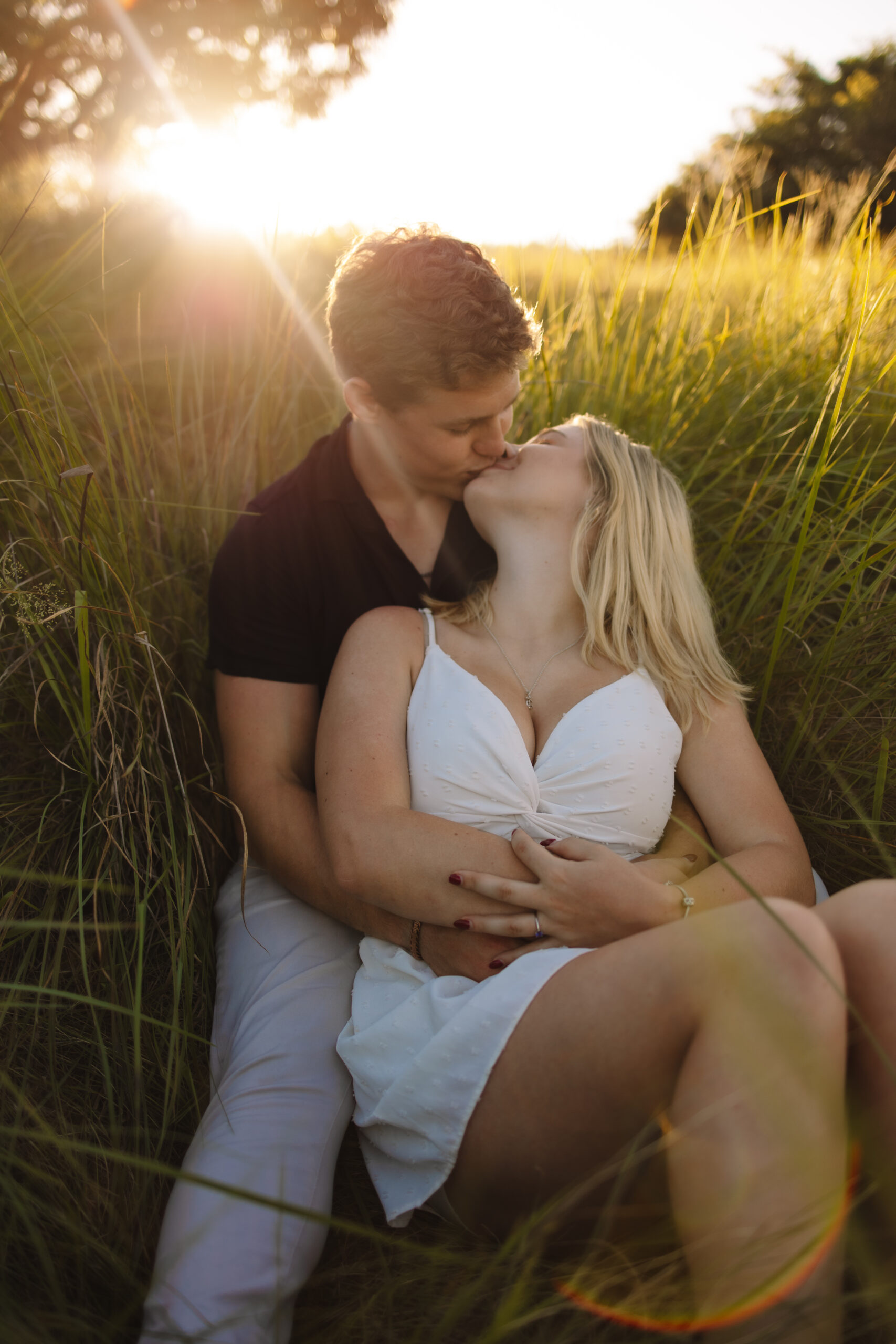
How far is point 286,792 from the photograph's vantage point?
2.22 m

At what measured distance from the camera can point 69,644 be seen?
221 centimetres

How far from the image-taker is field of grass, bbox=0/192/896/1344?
1.49 metres

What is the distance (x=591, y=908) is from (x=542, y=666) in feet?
2.34

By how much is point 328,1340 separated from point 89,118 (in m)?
10.2

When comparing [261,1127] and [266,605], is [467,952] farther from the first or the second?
[266,605]

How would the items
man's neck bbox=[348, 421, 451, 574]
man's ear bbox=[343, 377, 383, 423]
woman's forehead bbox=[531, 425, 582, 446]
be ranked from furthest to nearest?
1. man's neck bbox=[348, 421, 451, 574]
2. man's ear bbox=[343, 377, 383, 423]
3. woman's forehead bbox=[531, 425, 582, 446]

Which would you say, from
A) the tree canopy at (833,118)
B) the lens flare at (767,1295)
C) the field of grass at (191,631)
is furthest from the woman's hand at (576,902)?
the tree canopy at (833,118)

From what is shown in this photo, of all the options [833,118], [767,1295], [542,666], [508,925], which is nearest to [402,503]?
[542,666]

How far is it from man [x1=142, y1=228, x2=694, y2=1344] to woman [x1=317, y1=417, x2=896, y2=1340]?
0.13 meters

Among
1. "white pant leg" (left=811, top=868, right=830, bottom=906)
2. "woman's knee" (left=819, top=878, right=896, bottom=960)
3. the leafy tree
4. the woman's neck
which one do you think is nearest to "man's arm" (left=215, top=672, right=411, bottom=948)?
the woman's neck

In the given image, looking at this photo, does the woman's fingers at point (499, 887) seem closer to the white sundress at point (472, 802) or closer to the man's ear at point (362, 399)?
the white sundress at point (472, 802)

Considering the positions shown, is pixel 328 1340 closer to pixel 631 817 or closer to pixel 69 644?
pixel 631 817

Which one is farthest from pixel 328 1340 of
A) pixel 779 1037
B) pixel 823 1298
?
pixel 779 1037

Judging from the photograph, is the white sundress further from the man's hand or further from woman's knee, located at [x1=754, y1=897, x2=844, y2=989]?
woman's knee, located at [x1=754, y1=897, x2=844, y2=989]
